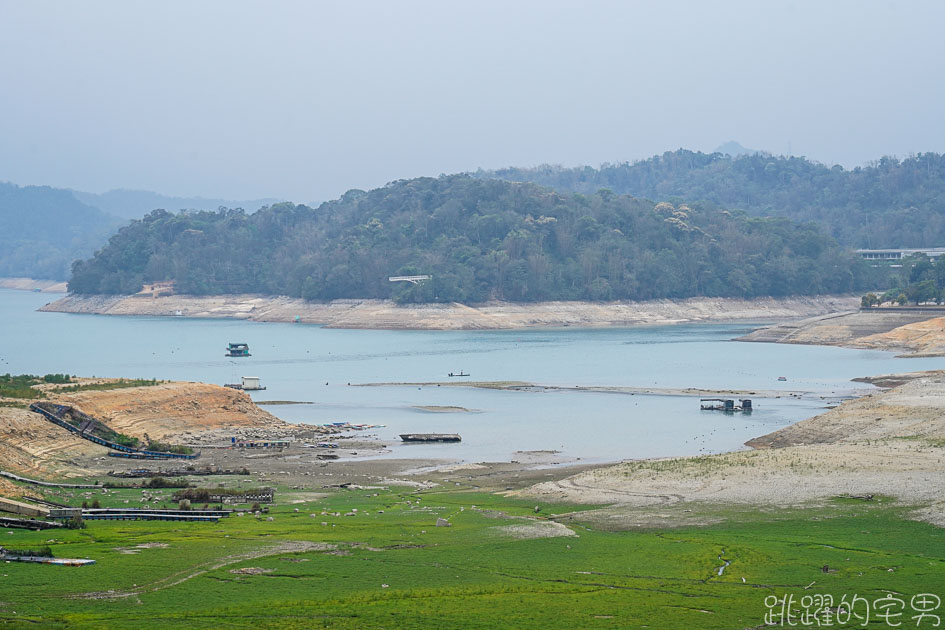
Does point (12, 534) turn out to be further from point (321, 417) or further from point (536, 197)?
point (536, 197)

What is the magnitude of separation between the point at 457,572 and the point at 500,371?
222 feet

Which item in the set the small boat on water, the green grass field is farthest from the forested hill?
the green grass field

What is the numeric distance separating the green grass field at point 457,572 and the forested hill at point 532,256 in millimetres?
131776

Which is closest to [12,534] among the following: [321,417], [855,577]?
[855,577]

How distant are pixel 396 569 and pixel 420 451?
25.5 metres

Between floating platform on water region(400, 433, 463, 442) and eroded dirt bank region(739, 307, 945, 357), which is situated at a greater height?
eroded dirt bank region(739, 307, 945, 357)

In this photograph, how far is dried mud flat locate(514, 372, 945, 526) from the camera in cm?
2691

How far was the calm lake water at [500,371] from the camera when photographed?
168ft

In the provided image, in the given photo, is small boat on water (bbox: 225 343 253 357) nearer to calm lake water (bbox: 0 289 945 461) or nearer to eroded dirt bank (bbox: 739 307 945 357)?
calm lake water (bbox: 0 289 945 461)

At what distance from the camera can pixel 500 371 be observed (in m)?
87.4

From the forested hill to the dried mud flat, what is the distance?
120 meters

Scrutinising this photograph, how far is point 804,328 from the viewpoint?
11938cm

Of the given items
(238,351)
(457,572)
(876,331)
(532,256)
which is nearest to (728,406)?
(457,572)

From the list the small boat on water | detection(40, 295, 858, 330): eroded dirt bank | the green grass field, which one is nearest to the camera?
the green grass field
